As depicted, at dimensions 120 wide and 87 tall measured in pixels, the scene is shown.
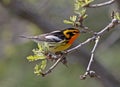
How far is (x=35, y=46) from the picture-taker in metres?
9.75

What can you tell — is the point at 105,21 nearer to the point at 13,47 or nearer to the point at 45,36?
the point at 13,47

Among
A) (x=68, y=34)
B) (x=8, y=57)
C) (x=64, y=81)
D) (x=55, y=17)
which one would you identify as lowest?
(x=64, y=81)

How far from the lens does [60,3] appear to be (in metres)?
8.97

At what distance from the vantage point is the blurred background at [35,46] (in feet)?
26.9

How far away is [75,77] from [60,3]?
1.90 metres

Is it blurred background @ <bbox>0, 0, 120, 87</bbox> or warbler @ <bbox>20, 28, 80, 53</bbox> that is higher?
warbler @ <bbox>20, 28, 80, 53</bbox>

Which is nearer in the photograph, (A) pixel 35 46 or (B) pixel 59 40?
(B) pixel 59 40

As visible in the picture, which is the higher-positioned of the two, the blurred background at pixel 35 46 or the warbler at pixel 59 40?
the warbler at pixel 59 40

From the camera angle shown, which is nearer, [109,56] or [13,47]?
[13,47]

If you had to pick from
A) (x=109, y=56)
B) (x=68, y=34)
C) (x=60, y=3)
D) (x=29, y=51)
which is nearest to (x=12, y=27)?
(x=29, y=51)

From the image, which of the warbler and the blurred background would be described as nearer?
the warbler

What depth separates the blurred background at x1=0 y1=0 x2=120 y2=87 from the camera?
323 inches

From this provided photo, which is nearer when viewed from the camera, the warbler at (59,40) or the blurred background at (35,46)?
the warbler at (59,40)

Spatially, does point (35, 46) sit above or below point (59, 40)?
below
